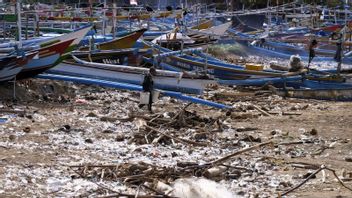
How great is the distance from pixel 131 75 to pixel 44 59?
257 centimetres

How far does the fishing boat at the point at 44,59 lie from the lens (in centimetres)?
1479

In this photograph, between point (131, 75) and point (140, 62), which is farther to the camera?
point (140, 62)

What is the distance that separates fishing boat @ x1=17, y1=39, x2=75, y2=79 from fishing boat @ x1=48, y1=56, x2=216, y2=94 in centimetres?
123

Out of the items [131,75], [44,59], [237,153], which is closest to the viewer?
[237,153]

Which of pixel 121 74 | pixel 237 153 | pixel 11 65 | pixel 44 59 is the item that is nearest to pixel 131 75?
pixel 121 74

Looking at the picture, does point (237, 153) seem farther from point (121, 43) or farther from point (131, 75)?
point (121, 43)

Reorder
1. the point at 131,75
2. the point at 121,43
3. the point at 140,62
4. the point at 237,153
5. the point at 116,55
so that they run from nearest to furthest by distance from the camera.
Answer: the point at 237,153 < the point at 131,75 < the point at 116,55 < the point at 121,43 < the point at 140,62

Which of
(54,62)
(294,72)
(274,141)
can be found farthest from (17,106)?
(294,72)

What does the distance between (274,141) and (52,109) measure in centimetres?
484

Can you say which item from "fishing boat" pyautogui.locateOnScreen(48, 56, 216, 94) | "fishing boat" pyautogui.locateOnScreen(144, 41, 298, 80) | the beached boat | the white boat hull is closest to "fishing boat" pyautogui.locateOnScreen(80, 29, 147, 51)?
"fishing boat" pyautogui.locateOnScreen(144, 41, 298, 80)

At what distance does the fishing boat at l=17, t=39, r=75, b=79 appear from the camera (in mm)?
14793

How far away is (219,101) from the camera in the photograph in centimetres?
1627

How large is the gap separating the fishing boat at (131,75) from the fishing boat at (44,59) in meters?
1.23

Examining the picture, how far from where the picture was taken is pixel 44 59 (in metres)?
15.1
